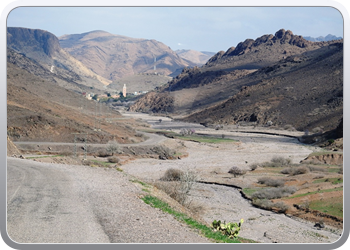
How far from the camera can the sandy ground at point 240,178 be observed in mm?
23375

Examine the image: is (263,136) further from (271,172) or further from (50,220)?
(50,220)

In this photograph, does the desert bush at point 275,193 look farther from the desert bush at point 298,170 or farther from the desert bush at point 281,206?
the desert bush at point 298,170

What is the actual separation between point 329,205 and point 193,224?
1704 centimetres

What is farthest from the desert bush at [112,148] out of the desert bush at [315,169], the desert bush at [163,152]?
the desert bush at [315,169]

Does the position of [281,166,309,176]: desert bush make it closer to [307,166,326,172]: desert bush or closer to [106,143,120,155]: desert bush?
[307,166,326,172]: desert bush

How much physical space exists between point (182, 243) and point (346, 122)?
390 cm

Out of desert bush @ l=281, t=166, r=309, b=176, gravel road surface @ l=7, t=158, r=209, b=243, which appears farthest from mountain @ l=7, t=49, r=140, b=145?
gravel road surface @ l=7, t=158, r=209, b=243

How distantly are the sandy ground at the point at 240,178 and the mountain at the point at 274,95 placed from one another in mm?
12500

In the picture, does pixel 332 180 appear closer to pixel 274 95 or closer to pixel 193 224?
pixel 193 224

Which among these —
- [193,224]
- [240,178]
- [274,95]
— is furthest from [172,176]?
[274,95]

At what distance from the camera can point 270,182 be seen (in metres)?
39.4

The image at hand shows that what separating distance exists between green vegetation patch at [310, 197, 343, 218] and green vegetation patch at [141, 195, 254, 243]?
1224 centimetres

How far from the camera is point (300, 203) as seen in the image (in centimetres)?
3073

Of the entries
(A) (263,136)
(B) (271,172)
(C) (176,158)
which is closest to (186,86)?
(A) (263,136)
